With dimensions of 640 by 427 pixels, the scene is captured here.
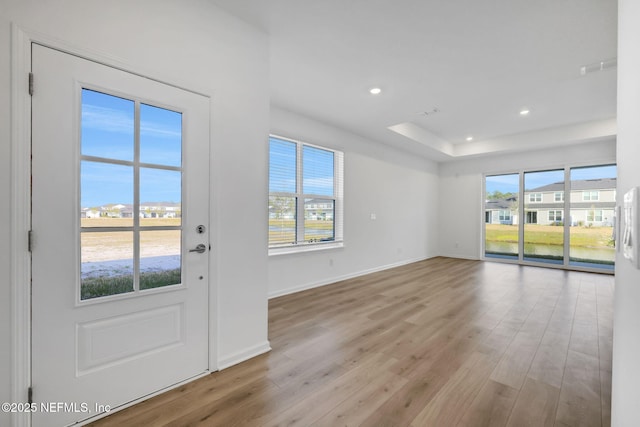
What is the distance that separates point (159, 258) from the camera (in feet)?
6.36

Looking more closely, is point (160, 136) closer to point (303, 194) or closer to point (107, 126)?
point (107, 126)

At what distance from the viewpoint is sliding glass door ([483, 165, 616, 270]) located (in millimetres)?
5801

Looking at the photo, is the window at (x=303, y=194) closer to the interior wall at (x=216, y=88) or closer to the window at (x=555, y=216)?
the interior wall at (x=216, y=88)

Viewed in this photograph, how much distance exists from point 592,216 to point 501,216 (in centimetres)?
166

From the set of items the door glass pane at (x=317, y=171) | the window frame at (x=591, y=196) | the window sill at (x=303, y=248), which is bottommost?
the window sill at (x=303, y=248)

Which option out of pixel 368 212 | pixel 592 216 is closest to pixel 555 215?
pixel 592 216

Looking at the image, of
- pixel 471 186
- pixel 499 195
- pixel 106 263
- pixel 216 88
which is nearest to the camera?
pixel 106 263

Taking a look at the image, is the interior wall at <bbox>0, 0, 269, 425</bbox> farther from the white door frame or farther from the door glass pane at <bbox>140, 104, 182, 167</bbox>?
the door glass pane at <bbox>140, 104, 182, 167</bbox>

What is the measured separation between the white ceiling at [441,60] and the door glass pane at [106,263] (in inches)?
76.0

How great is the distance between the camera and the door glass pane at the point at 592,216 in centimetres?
572

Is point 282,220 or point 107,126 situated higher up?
point 107,126

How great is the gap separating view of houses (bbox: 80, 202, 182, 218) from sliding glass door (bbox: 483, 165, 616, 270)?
7.48 m

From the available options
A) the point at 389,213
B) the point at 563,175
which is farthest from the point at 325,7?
the point at 563,175

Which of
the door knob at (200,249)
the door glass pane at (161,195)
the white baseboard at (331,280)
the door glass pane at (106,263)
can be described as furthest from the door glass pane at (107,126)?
the white baseboard at (331,280)
